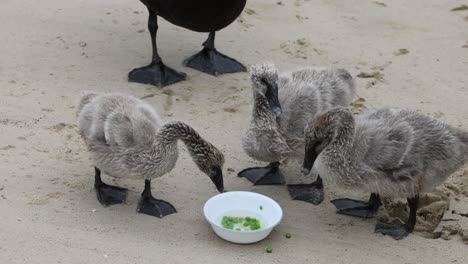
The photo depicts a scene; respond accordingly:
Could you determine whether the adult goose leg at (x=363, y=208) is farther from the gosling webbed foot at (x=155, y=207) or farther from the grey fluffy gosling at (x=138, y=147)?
the gosling webbed foot at (x=155, y=207)

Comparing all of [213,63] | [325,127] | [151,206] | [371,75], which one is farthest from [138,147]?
[371,75]

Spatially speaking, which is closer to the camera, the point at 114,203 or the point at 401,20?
the point at 114,203

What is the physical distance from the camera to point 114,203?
5.43 meters

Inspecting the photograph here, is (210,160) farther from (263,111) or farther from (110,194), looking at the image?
(110,194)

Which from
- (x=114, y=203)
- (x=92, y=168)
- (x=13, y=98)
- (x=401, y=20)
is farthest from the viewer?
(x=401, y=20)

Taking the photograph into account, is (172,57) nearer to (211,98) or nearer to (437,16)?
(211,98)

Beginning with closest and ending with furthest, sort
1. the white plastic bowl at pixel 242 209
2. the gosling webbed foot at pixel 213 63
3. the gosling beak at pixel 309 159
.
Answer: the white plastic bowl at pixel 242 209 → the gosling beak at pixel 309 159 → the gosling webbed foot at pixel 213 63

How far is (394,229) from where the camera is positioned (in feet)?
17.2

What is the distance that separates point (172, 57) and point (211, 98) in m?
1.16

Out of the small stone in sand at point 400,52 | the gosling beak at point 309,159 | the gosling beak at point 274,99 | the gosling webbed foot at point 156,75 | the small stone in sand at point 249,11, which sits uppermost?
the gosling beak at point 274,99

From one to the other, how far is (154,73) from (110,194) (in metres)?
2.20

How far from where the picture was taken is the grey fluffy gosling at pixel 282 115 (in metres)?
5.53

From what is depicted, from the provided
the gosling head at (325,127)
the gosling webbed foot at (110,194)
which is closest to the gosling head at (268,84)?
the gosling head at (325,127)

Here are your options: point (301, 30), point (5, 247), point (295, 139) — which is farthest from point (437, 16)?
point (5, 247)
